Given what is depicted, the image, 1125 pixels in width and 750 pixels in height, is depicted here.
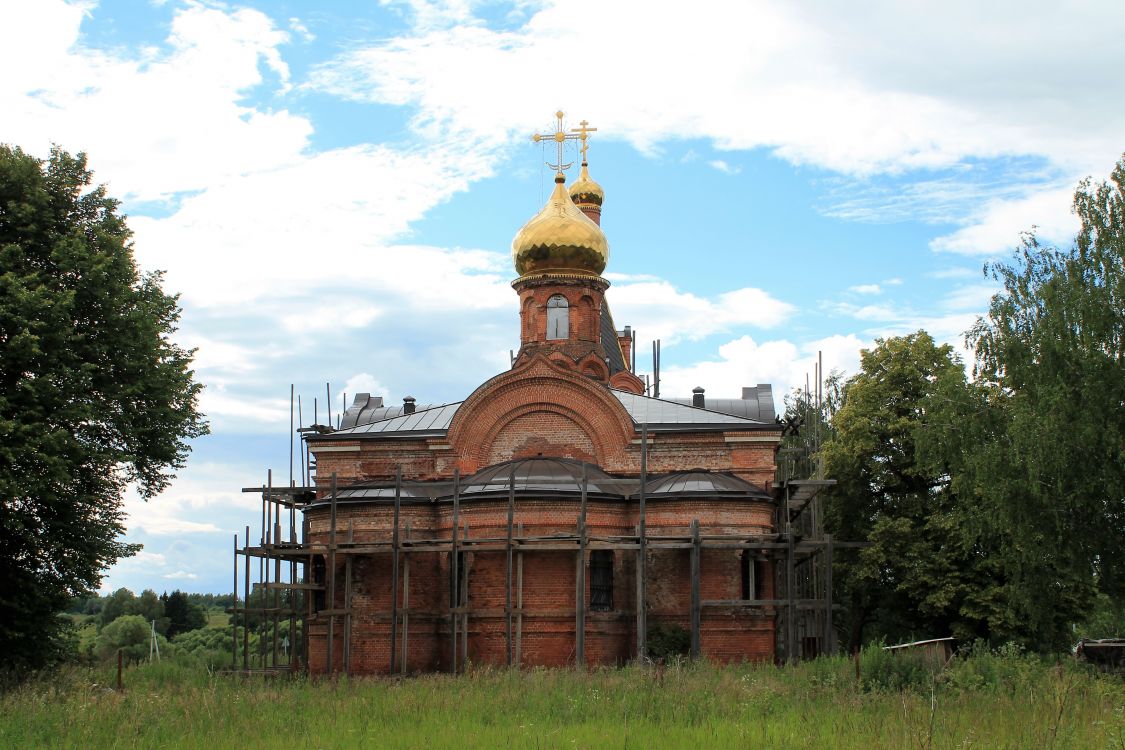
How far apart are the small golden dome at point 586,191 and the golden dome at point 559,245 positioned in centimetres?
1054

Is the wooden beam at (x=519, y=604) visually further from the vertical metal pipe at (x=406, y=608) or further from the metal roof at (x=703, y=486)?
the metal roof at (x=703, y=486)

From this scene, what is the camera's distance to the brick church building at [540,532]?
2184 centimetres

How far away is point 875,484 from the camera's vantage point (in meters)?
28.7

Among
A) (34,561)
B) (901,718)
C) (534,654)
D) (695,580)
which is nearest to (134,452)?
(34,561)

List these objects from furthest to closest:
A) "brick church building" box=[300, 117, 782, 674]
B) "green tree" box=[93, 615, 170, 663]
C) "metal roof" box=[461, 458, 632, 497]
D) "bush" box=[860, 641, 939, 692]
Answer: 1. "green tree" box=[93, 615, 170, 663]
2. "metal roof" box=[461, 458, 632, 497]
3. "brick church building" box=[300, 117, 782, 674]
4. "bush" box=[860, 641, 939, 692]

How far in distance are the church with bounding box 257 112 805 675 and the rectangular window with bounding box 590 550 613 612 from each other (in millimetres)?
38

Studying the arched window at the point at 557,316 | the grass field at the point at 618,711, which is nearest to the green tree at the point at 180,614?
the arched window at the point at 557,316

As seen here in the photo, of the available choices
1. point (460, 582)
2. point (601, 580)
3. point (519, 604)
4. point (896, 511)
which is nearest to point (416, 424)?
point (460, 582)

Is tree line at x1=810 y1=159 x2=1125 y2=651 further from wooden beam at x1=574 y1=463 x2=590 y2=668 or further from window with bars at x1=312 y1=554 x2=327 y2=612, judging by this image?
window with bars at x1=312 y1=554 x2=327 y2=612

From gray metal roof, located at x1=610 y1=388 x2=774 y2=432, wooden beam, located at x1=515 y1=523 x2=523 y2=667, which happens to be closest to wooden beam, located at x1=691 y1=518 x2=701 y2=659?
wooden beam, located at x1=515 y1=523 x2=523 y2=667

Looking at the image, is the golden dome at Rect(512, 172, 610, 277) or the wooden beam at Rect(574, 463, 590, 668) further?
the golden dome at Rect(512, 172, 610, 277)

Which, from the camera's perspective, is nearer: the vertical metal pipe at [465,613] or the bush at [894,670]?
the bush at [894,670]

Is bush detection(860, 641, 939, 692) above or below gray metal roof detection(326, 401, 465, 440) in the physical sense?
below

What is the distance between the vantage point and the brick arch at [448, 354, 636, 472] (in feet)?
81.0
